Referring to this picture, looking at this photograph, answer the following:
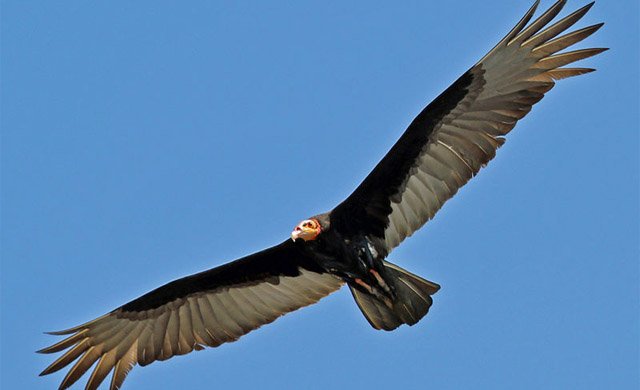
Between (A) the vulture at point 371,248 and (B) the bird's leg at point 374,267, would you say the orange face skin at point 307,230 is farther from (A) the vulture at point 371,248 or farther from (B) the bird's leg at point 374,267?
Answer: (B) the bird's leg at point 374,267

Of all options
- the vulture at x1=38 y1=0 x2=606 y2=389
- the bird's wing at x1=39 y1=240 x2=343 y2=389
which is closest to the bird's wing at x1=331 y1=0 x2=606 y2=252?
the vulture at x1=38 y1=0 x2=606 y2=389

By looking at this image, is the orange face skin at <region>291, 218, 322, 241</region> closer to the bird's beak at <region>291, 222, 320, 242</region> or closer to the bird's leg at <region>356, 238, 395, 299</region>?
the bird's beak at <region>291, 222, 320, 242</region>

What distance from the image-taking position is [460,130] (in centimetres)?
1195

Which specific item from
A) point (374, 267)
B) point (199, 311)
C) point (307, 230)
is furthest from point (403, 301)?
point (199, 311)

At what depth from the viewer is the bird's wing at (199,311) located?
12.9 meters

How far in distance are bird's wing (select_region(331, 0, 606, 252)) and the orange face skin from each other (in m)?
0.22

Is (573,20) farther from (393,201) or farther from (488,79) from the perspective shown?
(393,201)

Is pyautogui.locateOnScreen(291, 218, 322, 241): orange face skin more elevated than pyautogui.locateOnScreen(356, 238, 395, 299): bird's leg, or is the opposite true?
pyautogui.locateOnScreen(291, 218, 322, 241): orange face skin

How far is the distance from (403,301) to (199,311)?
2324 millimetres

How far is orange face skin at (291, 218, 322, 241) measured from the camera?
473 inches

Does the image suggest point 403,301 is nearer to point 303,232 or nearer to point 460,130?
point 303,232

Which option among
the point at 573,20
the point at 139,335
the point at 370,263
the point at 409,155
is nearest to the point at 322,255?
the point at 370,263

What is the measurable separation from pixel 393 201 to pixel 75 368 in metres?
3.58

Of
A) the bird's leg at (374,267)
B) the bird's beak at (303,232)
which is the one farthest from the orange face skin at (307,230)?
the bird's leg at (374,267)
